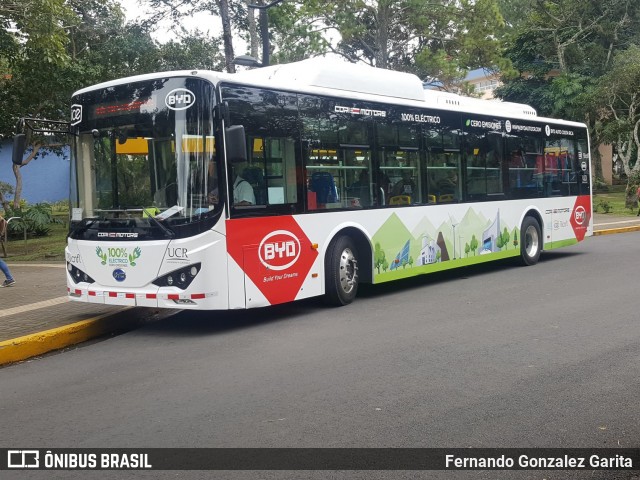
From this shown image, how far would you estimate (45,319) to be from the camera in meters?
9.51

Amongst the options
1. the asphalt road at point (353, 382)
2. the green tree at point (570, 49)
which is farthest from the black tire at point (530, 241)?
the green tree at point (570, 49)

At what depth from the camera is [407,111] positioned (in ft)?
38.8

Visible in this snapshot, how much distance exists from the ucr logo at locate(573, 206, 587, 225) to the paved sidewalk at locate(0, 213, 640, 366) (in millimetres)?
10484

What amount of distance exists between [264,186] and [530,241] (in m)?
7.70

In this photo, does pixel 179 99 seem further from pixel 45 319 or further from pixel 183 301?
pixel 45 319

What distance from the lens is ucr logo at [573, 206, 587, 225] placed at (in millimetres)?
16516

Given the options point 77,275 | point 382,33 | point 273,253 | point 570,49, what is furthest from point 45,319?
point 570,49

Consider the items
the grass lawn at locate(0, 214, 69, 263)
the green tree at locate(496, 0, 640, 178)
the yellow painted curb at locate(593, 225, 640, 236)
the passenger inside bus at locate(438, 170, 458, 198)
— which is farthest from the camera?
the green tree at locate(496, 0, 640, 178)

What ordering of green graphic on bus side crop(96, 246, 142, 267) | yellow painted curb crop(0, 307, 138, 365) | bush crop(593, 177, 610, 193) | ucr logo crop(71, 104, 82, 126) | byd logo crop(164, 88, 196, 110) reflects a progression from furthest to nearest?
bush crop(593, 177, 610, 193) → ucr logo crop(71, 104, 82, 126) → green graphic on bus side crop(96, 246, 142, 267) → byd logo crop(164, 88, 196, 110) → yellow painted curb crop(0, 307, 138, 365)

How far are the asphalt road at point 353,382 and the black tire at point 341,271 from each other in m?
0.27

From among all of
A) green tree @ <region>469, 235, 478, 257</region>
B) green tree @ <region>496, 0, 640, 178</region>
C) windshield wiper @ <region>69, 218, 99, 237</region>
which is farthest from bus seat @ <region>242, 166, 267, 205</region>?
green tree @ <region>496, 0, 640, 178</region>

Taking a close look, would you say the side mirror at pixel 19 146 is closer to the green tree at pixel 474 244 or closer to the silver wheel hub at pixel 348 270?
the silver wheel hub at pixel 348 270

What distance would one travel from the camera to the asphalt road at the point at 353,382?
498 centimetres

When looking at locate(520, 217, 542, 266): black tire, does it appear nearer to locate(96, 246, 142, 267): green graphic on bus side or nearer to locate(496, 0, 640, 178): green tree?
locate(96, 246, 142, 267): green graphic on bus side
